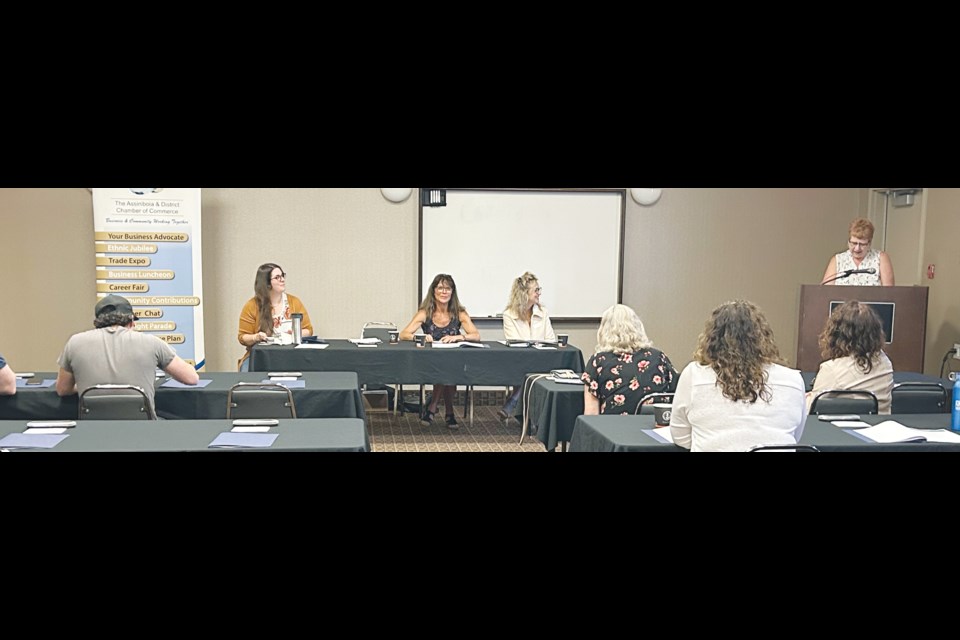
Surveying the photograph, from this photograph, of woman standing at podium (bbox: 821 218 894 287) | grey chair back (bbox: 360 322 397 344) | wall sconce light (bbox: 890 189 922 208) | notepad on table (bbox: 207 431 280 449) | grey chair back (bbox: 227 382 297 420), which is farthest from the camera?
wall sconce light (bbox: 890 189 922 208)

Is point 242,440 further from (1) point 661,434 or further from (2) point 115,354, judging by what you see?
(1) point 661,434

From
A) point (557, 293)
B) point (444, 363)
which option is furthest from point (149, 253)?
point (557, 293)

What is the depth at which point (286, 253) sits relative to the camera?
312 inches

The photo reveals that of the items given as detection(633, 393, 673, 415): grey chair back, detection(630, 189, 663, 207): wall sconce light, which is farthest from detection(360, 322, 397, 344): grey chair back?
detection(633, 393, 673, 415): grey chair back

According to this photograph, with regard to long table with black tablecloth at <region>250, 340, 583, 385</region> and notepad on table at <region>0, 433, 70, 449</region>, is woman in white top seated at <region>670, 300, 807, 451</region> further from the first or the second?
long table with black tablecloth at <region>250, 340, 583, 385</region>

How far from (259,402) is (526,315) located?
118 inches

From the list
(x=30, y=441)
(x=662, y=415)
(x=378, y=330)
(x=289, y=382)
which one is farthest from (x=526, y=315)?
(x=30, y=441)

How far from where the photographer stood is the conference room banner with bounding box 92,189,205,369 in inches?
281

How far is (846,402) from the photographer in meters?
4.19

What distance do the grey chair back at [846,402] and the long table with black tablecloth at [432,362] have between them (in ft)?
7.44

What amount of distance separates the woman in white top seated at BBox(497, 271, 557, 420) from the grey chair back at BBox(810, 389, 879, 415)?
2973mm

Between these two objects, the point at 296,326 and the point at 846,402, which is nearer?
the point at 846,402

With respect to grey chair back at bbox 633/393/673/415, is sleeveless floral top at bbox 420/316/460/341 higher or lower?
higher

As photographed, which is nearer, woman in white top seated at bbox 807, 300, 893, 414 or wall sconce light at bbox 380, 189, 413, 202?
woman in white top seated at bbox 807, 300, 893, 414
